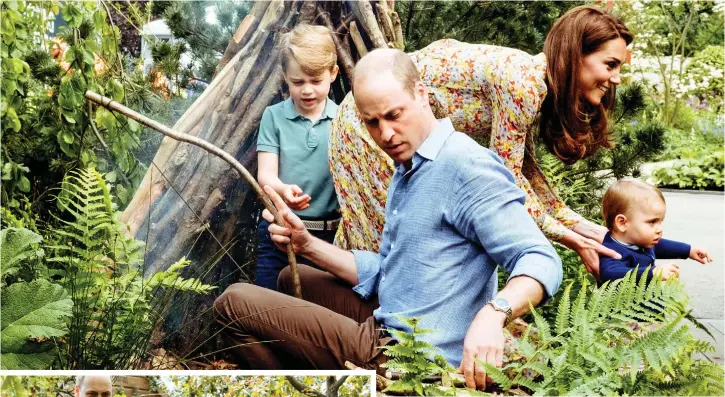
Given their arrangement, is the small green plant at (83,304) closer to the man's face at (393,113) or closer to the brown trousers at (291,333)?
the brown trousers at (291,333)

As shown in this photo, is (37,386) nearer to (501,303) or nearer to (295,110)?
(501,303)

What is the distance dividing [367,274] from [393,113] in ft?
1.86

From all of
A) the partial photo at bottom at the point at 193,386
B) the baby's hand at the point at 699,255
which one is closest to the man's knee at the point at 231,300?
the partial photo at bottom at the point at 193,386

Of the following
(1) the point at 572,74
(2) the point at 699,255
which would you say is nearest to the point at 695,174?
(2) the point at 699,255

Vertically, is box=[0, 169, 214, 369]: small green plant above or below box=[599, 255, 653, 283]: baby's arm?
above

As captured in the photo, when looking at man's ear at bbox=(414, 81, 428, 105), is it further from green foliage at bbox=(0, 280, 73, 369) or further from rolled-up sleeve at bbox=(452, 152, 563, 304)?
green foliage at bbox=(0, 280, 73, 369)

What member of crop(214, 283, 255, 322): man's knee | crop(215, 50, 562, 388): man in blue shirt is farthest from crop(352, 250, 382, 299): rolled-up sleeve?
crop(214, 283, 255, 322): man's knee

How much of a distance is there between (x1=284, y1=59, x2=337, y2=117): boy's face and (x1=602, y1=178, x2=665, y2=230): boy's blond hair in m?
1.14

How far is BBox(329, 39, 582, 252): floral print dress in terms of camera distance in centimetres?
306

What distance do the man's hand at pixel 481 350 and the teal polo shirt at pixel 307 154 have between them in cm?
157

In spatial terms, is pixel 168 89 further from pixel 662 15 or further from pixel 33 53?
pixel 662 15

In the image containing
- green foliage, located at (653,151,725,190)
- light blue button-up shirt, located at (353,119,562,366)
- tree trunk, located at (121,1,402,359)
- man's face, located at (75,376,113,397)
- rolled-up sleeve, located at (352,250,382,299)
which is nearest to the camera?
man's face, located at (75,376,113,397)

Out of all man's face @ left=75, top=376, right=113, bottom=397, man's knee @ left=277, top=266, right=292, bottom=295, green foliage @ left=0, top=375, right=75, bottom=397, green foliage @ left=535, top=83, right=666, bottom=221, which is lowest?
green foliage @ left=535, top=83, right=666, bottom=221

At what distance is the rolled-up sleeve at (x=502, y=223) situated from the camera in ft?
7.08
